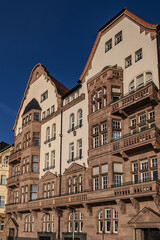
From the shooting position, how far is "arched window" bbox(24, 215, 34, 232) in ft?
145

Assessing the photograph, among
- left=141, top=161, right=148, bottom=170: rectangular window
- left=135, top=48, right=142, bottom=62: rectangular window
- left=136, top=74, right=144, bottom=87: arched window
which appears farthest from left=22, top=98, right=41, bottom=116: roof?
left=141, top=161, right=148, bottom=170: rectangular window

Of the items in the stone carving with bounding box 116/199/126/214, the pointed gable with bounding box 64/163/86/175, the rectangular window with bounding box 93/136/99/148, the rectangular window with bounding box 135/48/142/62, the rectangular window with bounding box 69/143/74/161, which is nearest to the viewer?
the stone carving with bounding box 116/199/126/214

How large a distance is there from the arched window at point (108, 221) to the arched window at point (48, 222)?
9.13 metres

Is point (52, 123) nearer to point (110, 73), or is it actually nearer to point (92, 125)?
point (92, 125)

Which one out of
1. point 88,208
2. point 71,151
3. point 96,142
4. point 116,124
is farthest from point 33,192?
point 116,124

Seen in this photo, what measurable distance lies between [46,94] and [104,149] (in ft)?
60.6

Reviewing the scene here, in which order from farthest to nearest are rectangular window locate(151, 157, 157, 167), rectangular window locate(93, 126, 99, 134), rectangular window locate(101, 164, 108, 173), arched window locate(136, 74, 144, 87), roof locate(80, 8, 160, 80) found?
rectangular window locate(93, 126, 99, 134), rectangular window locate(101, 164, 108, 173), roof locate(80, 8, 160, 80), arched window locate(136, 74, 144, 87), rectangular window locate(151, 157, 157, 167)

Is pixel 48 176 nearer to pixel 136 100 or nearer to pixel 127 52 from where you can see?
pixel 136 100

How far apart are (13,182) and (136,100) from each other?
27361mm

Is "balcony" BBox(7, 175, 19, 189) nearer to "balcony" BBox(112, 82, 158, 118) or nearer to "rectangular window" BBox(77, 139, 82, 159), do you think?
"rectangular window" BBox(77, 139, 82, 159)

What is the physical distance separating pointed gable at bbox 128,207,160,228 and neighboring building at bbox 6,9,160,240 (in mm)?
76

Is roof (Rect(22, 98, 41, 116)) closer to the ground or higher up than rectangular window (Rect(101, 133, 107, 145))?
higher up

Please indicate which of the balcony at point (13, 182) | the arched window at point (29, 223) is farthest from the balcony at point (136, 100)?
the balcony at point (13, 182)

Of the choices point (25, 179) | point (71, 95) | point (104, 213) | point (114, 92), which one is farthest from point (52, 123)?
point (104, 213)
